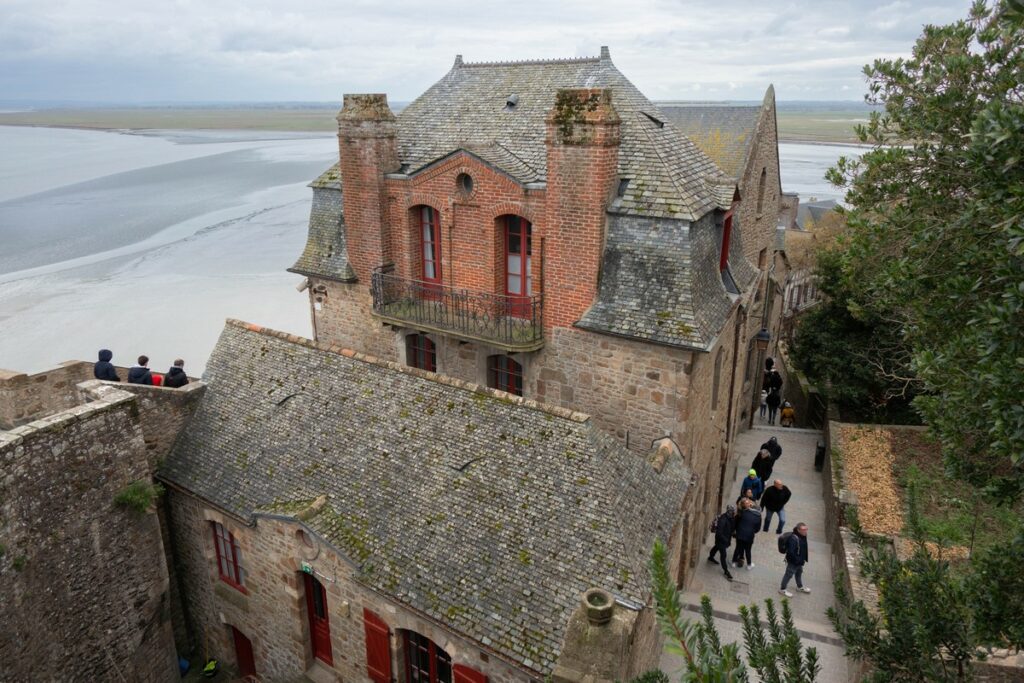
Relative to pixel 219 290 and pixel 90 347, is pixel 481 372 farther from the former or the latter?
pixel 219 290

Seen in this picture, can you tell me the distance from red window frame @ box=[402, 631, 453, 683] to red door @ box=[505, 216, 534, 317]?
22.8ft

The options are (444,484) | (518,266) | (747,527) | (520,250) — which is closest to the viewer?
(444,484)

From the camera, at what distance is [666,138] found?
49.6 ft

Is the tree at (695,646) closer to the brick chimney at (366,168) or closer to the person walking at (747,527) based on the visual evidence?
the person walking at (747,527)

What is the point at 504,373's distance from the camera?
15.7 metres

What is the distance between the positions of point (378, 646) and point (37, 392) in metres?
9.23

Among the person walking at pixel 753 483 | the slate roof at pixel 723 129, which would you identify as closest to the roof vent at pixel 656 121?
the slate roof at pixel 723 129

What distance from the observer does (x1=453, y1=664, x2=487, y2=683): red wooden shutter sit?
29.9 feet

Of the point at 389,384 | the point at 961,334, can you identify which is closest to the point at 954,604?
the point at 961,334

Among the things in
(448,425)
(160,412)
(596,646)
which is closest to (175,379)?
(160,412)

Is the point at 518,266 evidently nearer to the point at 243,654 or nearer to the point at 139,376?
the point at 139,376

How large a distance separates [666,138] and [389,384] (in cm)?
828

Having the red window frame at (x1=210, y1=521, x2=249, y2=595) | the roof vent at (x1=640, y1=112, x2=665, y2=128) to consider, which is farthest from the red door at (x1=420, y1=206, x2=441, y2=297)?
the red window frame at (x1=210, y1=521, x2=249, y2=595)

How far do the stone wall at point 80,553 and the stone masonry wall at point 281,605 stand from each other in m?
0.78
